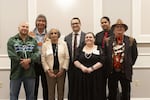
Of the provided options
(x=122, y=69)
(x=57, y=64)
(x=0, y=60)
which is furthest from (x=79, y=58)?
(x=0, y=60)

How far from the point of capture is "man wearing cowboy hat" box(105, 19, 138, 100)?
343 cm

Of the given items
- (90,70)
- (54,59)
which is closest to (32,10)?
(54,59)

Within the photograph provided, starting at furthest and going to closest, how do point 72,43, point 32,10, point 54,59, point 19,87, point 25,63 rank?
point 32,10
point 72,43
point 54,59
point 19,87
point 25,63

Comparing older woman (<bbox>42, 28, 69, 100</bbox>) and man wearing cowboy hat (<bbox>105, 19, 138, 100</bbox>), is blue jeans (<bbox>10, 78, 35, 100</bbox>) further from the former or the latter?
man wearing cowboy hat (<bbox>105, 19, 138, 100</bbox>)

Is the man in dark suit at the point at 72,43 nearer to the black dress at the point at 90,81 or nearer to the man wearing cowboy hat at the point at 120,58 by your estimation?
the black dress at the point at 90,81

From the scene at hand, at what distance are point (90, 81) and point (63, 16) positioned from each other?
147 cm

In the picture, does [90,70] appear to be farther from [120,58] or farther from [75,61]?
[120,58]

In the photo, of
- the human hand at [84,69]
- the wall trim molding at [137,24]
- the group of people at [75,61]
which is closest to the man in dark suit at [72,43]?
the group of people at [75,61]

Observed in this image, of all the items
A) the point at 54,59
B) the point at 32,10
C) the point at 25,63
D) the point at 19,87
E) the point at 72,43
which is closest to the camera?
the point at 25,63

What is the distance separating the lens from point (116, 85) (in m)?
3.56

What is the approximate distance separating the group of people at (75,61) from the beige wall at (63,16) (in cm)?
75

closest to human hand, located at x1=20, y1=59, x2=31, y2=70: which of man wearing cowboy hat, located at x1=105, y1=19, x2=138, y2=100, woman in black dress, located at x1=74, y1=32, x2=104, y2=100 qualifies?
woman in black dress, located at x1=74, y1=32, x2=104, y2=100

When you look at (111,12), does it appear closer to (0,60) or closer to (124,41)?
(124,41)

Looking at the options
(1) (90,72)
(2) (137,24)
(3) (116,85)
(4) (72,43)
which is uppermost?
(2) (137,24)
